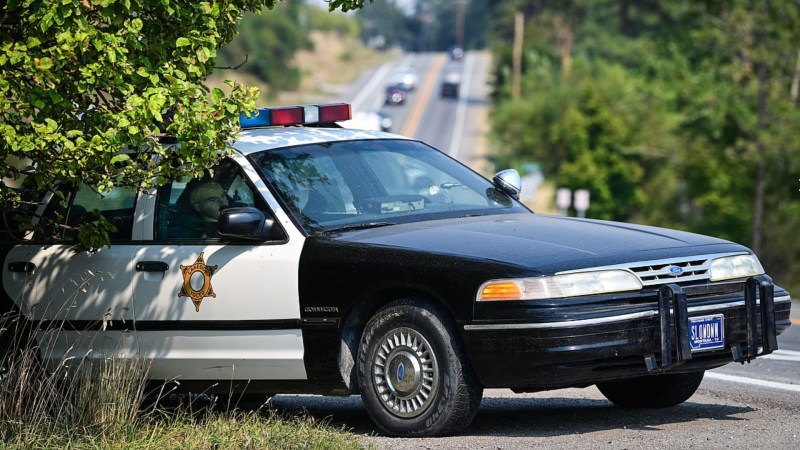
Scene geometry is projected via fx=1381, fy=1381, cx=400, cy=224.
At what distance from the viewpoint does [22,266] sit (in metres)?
7.62

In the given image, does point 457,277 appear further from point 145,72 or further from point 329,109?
point 329,109

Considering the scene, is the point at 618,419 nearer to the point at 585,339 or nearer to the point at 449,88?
the point at 585,339

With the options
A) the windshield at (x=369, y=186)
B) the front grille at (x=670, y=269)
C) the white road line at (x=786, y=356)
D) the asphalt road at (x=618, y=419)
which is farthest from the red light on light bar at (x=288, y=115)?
the white road line at (x=786, y=356)

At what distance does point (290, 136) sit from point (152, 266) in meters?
1.09

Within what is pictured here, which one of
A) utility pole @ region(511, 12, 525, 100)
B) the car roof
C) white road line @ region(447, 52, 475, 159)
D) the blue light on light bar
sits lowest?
white road line @ region(447, 52, 475, 159)

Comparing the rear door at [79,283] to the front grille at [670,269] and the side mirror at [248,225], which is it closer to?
the side mirror at [248,225]

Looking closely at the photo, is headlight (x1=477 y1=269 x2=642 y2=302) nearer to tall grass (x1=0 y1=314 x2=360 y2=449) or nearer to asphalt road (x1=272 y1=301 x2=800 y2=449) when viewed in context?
asphalt road (x1=272 y1=301 x2=800 y2=449)

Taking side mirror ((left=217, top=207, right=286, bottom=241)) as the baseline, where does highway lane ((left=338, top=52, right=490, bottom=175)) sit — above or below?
below

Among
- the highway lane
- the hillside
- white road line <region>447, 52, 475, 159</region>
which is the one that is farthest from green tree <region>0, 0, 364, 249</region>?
the hillside

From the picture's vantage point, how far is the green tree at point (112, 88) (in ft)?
20.1

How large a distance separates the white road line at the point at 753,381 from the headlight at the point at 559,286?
246cm

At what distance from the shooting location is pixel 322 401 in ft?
28.9

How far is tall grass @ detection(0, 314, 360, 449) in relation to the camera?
614 centimetres

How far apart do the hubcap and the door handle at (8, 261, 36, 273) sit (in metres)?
2.24
